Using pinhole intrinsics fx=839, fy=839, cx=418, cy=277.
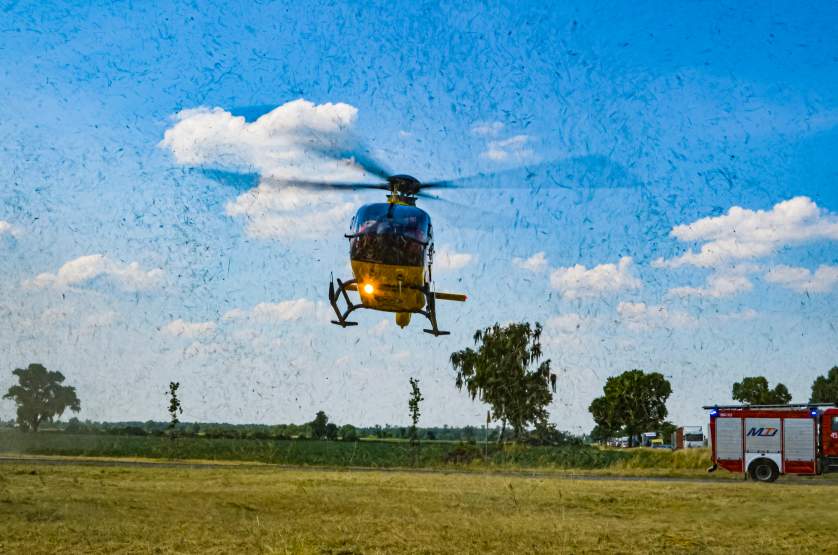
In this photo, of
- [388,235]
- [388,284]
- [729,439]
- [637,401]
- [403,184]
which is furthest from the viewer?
[637,401]

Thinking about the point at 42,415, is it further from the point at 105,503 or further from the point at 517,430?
the point at 105,503

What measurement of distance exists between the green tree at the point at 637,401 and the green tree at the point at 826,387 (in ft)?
137

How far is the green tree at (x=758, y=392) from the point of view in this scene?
153 meters

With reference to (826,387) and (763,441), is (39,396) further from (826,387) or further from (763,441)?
(826,387)

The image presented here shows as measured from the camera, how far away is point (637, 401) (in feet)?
412

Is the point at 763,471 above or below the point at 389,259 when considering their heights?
below

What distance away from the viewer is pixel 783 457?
3997 cm

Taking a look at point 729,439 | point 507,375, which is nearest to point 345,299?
point 729,439

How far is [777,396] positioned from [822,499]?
13611cm

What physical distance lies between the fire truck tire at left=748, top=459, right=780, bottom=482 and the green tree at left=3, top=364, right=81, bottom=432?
78.2 meters

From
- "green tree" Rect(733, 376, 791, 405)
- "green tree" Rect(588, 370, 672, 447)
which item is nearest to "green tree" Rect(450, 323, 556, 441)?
"green tree" Rect(588, 370, 672, 447)

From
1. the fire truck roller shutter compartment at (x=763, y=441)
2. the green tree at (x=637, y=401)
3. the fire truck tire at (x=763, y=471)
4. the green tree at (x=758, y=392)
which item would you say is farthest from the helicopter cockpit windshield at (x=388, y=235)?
the green tree at (x=758, y=392)

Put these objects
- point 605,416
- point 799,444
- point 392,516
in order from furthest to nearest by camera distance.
Result: point 605,416
point 799,444
point 392,516

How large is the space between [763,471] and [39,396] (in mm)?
86326
